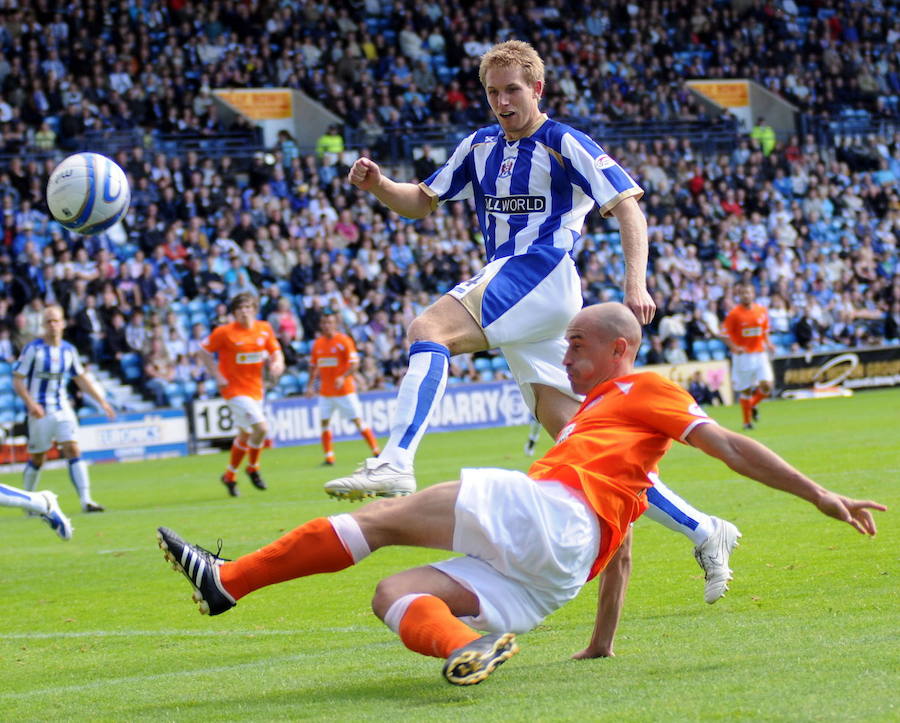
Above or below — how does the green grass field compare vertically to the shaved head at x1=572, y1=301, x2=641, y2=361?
below

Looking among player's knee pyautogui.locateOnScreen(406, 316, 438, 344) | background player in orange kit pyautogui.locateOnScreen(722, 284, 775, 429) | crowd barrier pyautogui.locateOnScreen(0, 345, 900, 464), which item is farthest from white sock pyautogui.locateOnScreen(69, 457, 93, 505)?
background player in orange kit pyautogui.locateOnScreen(722, 284, 775, 429)

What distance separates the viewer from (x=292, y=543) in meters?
4.57

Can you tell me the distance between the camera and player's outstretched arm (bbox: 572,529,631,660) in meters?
5.14

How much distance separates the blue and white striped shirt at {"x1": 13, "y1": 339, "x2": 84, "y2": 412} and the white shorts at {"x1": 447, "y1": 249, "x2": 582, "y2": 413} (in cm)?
961

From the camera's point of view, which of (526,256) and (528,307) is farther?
(526,256)

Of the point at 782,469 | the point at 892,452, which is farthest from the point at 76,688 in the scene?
the point at 892,452

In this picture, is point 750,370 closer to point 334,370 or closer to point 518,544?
point 334,370

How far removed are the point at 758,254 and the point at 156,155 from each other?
1449 cm

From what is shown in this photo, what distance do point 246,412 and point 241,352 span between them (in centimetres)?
76

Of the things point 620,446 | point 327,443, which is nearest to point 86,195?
point 620,446

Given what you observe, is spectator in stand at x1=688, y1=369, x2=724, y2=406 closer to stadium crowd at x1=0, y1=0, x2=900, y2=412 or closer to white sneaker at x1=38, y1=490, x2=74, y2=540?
stadium crowd at x1=0, y1=0, x2=900, y2=412

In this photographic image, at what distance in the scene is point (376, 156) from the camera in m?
29.3

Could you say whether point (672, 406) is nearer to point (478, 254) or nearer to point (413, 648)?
point (413, 648)

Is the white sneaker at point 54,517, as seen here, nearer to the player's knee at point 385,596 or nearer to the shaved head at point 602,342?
the player's knee at point 385,596
